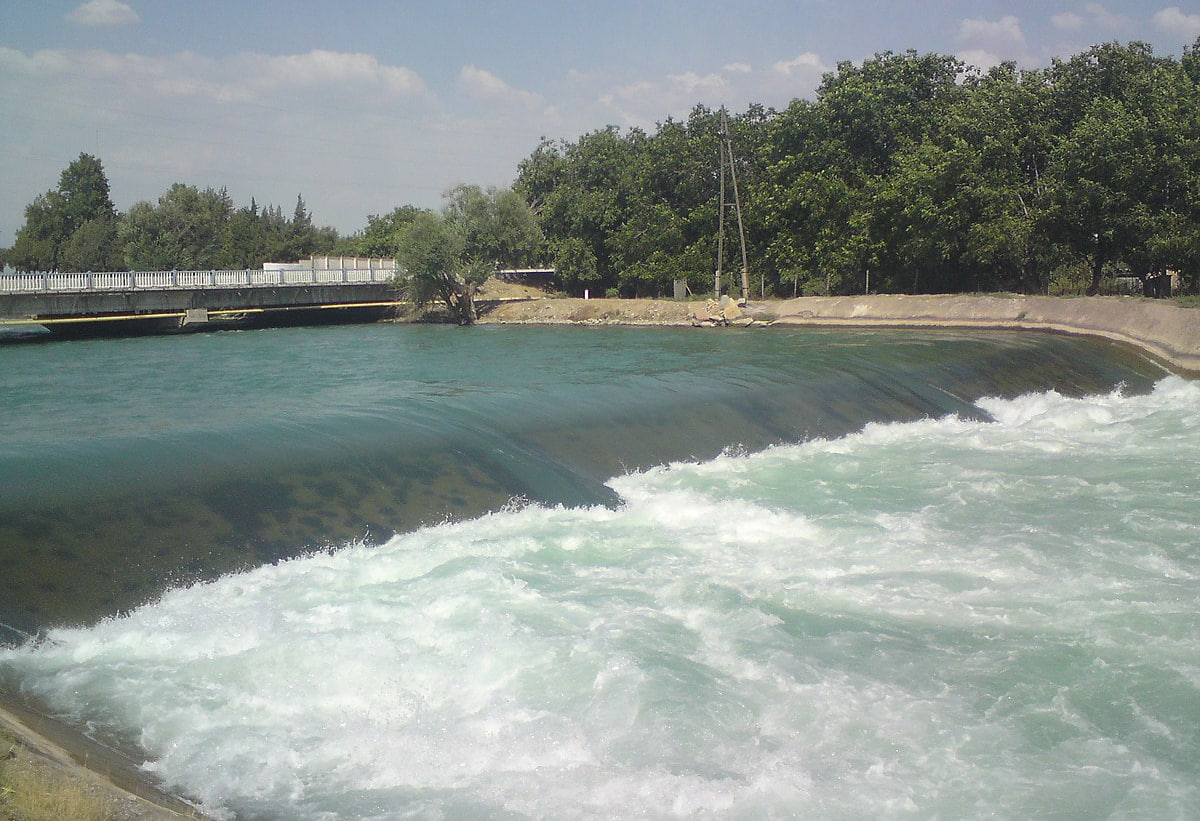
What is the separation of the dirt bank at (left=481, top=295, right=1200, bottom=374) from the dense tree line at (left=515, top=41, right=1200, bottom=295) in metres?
3.82

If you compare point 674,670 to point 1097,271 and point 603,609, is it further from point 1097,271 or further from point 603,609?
point 1097,271

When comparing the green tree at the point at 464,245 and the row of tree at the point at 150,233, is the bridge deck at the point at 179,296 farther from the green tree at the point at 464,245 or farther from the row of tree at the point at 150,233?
the row of tree at the point at 150,233

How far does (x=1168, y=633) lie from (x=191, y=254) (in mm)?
96714

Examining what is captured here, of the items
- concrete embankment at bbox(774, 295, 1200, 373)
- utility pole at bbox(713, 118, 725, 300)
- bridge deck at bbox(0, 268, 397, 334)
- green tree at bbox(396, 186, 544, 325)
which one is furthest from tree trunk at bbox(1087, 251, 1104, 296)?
bridge deck at bbox(0, 268, 397, 334)

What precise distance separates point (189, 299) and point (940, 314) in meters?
34.9

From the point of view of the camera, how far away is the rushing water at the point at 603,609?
7242mm

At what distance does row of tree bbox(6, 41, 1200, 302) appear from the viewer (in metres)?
Result: 38.7

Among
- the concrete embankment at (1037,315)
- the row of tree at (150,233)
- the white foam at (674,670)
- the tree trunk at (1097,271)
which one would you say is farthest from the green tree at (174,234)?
the white foam at (674,670)

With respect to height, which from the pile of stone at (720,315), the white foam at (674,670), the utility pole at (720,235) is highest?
the utility pole at (720,235)

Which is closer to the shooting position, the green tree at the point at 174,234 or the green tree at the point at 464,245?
the green tree at the point at 464,245

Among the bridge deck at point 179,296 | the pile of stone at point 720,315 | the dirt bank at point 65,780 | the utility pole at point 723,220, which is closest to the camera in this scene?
the dirt bank at point 65,780

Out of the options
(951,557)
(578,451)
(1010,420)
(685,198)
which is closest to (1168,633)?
(951,557)

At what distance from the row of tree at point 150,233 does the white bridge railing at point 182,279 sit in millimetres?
40305

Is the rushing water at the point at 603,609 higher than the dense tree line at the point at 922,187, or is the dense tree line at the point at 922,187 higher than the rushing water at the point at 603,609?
the dense tree line at the point at 922,187
